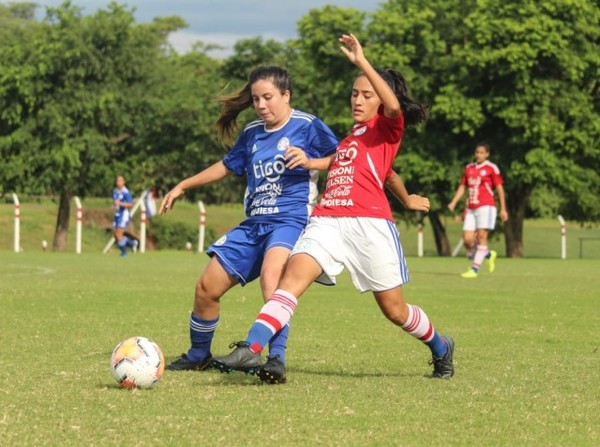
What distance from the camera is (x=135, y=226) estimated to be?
169 ft

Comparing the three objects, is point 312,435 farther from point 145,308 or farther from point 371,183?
point 145,308

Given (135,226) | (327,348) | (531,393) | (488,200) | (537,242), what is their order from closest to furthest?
(531,393)
(327,348)
(488,200)
(135,226)
(537,242)

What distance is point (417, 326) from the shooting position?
7.98 metres

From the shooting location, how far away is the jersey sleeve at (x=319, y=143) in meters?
8.25

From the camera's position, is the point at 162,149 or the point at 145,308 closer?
the point at 145,308

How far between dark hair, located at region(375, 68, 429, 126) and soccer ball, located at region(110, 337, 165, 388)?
7.28 ft

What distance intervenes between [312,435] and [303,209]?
2780mm

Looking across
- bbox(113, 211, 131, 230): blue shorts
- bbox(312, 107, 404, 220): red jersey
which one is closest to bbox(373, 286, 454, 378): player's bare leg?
bbox(312, 107, 404, 220): red jersey

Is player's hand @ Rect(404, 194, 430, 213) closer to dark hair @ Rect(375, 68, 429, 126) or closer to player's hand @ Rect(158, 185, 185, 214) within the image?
dark hair @ Rect(375, 68, 429, 126)

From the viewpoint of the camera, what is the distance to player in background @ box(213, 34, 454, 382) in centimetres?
748

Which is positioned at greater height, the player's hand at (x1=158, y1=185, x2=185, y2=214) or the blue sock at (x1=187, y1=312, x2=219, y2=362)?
the player's hand at (x1=158, y1=185, x2=185, y2=214)

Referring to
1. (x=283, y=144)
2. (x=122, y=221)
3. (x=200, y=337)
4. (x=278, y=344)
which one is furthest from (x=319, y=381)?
(x=122, y=221)

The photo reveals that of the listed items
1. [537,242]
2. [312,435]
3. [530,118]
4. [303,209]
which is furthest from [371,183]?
[537,242]

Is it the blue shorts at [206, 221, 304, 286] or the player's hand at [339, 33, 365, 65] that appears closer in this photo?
the player's hand at [339, 33, 365, 65]
